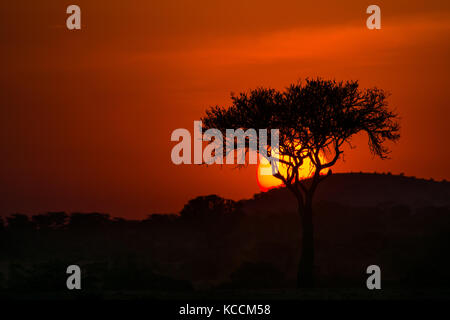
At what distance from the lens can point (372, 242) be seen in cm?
6606

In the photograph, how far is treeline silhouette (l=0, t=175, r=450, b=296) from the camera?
1868 inches

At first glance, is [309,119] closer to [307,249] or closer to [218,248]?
[307,249]

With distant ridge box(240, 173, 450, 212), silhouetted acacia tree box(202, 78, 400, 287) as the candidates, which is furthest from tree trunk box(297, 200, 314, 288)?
distant ridge box(240, 173, 450, 212)

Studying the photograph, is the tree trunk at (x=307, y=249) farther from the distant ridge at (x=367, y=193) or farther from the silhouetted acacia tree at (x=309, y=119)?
the distant ridge at (x=367, y=193)

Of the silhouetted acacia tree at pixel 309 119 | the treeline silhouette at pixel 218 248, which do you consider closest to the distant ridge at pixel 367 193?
the treeline silhouette at pixel 218 248

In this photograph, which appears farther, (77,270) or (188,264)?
(188,264)

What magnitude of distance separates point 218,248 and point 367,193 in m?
33.9

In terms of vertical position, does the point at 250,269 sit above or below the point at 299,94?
below

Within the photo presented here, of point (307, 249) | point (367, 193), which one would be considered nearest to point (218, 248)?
point (367, 193)

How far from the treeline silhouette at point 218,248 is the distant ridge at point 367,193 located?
1797mm

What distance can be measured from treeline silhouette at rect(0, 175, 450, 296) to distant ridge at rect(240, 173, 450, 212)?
1.80 m
